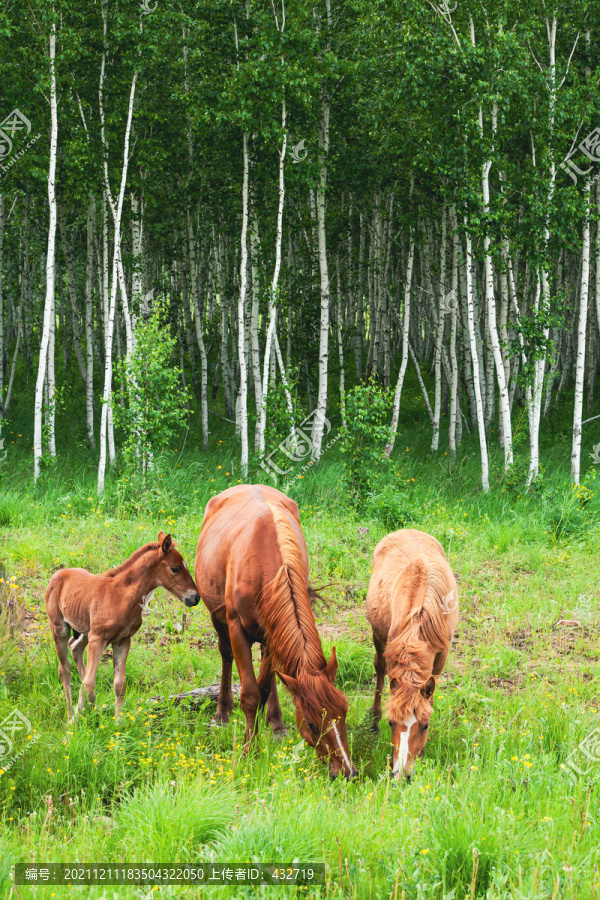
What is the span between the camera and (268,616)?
4.54 m

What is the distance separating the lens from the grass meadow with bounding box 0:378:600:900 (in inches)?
123

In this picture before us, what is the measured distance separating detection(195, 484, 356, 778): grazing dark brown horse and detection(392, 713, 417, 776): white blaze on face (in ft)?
0.89

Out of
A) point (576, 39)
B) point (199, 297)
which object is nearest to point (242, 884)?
point (576, 39)

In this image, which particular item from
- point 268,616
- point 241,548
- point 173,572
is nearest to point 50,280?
point 241,548

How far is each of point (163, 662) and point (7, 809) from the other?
2.35 meters

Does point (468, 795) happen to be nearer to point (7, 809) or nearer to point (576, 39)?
point (7, 809)

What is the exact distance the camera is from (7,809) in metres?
4.09

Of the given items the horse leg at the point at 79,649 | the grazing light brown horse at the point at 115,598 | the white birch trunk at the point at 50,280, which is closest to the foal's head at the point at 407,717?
the grazing light brown horse at the point at 115,598

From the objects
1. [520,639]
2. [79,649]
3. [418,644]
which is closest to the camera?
[418,644]

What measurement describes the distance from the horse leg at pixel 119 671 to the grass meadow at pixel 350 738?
0.41 ft

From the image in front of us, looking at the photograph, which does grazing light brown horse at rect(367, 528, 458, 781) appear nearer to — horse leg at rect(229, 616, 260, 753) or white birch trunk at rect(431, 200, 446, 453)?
horse leg at rect(229, 616, 260, 753)

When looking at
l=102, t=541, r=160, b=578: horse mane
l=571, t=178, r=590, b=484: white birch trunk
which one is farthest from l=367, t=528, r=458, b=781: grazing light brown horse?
l=571, t=178, r=590, b=484: white birch trunk

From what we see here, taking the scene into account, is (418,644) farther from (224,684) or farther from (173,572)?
(224,684)

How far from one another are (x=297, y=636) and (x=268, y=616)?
12.0 inches
